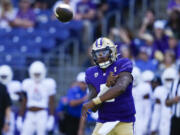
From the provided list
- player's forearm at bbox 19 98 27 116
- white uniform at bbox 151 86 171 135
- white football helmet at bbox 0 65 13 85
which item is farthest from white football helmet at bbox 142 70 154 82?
white football helmet at bbox 0 65 13 85

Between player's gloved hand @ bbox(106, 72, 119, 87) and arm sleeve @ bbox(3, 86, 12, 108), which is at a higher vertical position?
player's gloved hand @ bbox(106, 72, 119, 87)

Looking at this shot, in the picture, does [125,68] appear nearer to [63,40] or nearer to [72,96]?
[72,96]

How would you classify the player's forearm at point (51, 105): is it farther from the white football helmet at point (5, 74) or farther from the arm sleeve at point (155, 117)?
the arm sleeve at point (155, 117)

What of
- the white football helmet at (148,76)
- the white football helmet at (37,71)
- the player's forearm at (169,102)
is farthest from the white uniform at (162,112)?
the white football helmet at (37,71)

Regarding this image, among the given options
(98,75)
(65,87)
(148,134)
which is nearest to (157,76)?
(148,134)

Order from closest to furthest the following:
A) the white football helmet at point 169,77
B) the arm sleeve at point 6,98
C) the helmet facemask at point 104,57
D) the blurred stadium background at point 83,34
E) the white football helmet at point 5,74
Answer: the helmet facemask at point 104,57, the arm sleeve at point 6,98, the white football helmet at point 169,77, the white football helmet at point 5,74, the blurred stadium background at point 83,34

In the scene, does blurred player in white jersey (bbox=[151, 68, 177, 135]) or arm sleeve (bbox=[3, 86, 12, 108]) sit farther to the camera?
blurred player in white jersey (bbox=[151, 68, 177, 135])

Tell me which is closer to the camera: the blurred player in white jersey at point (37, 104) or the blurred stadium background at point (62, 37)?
the blurred player in white jersey at point (37, 104)

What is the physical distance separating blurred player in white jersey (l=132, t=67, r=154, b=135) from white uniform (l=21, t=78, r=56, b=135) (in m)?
1.67

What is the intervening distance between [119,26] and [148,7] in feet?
3.23

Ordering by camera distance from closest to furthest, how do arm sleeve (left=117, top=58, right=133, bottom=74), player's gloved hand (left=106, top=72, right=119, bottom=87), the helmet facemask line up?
player's gloved hand (left=106, top=72, right=119, bottom=87) → arm sleeve (left=117, top=58, right=133, bottom=74) → the helmet facemask

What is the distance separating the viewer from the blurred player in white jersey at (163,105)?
10.7m

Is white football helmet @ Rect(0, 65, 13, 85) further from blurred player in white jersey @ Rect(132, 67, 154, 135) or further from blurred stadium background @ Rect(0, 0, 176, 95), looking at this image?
blurred player in white jersey @ Rect(132, 67, 154, 135)

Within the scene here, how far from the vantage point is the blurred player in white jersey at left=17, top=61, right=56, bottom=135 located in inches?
447
